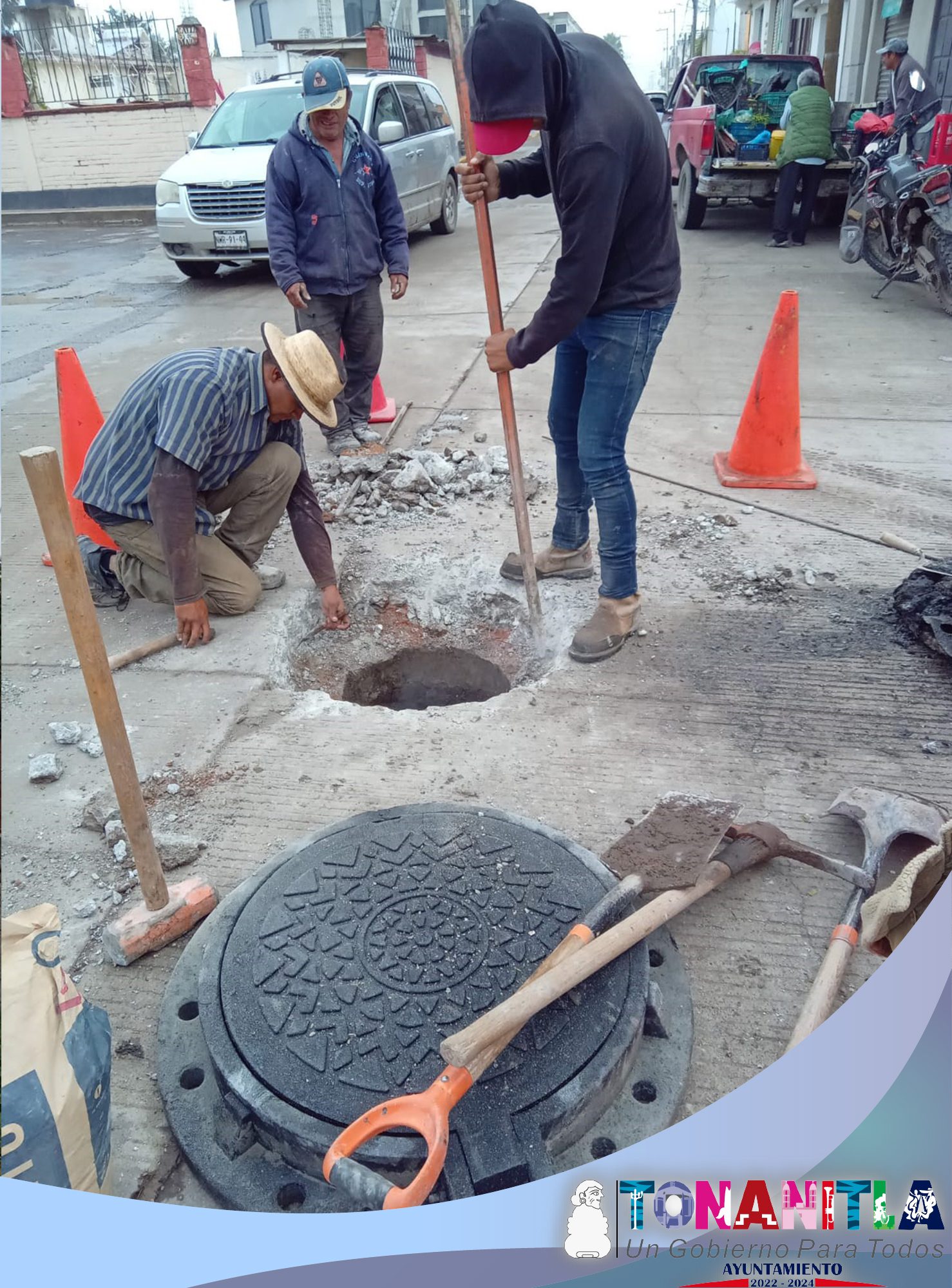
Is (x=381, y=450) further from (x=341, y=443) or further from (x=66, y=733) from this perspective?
(x=66, y=733)

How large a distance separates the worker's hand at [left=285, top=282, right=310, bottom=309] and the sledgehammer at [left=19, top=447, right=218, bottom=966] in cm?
341

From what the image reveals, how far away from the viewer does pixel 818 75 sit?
10.2 meters

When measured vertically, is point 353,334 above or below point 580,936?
above

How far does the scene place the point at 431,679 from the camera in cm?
363

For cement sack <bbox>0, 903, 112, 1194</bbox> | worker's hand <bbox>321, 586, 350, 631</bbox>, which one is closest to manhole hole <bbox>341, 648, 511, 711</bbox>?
worker's hand <bbox>321, 586, 350, 631</bbox>

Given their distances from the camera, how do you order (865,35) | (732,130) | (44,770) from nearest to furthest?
(44,770)
(732,130)
(865,35)

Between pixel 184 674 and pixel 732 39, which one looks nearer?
pixel 184 674

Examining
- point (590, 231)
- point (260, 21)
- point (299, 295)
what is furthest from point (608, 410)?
point (260, 21)

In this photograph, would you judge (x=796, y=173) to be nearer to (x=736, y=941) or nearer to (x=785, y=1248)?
(x=736, y=941)

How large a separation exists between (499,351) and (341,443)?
2.13 meters

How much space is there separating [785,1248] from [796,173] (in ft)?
34.2

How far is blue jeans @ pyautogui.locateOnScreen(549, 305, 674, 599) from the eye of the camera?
279 cm

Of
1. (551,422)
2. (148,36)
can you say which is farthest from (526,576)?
(148,36)

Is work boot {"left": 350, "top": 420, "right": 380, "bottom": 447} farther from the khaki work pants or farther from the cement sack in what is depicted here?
the cement sack
